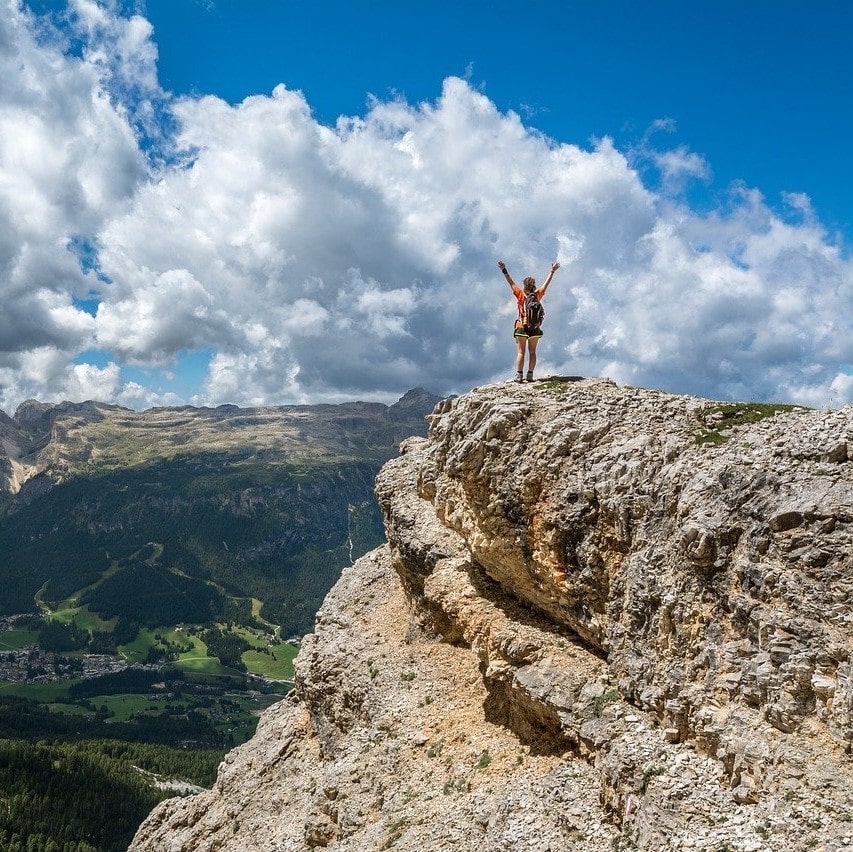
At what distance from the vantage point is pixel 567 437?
2769 centimetres

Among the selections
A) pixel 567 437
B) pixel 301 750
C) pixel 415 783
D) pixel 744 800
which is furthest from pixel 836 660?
pixel 301 750

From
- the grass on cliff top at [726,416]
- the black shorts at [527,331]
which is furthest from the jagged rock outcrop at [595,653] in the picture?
the black shorts at [527,331]

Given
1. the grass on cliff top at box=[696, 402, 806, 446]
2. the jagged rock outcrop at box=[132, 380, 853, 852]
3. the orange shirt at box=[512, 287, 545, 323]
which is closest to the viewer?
the jagged rock outcrop at box=[132, 380, 853, 852]

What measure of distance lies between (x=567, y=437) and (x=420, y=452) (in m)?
20.2

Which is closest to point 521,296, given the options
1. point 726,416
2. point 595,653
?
point 726,416

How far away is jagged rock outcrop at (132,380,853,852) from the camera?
17297 millimetres

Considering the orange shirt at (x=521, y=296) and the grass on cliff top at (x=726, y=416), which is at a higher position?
the orange shirt at (x=521, y=296)

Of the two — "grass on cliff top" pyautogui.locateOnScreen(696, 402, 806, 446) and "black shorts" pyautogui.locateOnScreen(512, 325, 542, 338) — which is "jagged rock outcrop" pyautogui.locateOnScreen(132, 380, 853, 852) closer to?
"grass on cliff top" pyautogui.locateOnScreen(696, 402, 806, 446)

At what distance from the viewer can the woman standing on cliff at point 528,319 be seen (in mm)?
32625

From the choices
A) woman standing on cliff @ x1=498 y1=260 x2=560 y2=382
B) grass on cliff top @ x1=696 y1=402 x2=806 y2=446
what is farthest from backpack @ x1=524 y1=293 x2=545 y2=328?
grass on cliff top @ x1=696 y1=402 x2=806 y2=446

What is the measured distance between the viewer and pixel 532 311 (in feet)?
108

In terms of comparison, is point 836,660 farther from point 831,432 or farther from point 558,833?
point 558,833

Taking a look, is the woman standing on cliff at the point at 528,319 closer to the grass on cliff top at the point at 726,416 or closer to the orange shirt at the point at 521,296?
the orange shirt at the point at 521,296

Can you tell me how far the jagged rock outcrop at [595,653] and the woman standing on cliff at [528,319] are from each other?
2032mm
